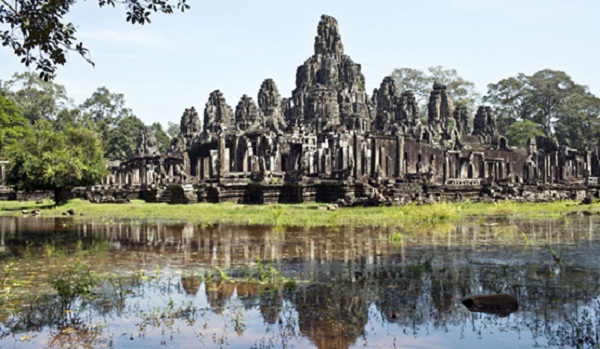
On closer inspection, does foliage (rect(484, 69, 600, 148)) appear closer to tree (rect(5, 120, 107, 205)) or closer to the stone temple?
the stone temple

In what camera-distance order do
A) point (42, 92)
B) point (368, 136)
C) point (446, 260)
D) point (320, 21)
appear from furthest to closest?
point (42, 92), point (320, 21), point (368, 136), point (446, 260)

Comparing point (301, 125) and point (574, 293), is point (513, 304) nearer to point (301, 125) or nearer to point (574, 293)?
point (574, 293)

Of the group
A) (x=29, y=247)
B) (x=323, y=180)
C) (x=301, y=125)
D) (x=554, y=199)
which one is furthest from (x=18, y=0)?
(x=301, y=125)

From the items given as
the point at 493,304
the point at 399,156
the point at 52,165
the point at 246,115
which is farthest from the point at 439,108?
the point at 493,304

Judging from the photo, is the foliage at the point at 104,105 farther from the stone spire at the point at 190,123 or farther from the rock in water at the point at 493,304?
the rock in water at the point at 493,304

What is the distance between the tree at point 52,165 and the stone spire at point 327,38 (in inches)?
1638

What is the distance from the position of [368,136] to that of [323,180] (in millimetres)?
8518

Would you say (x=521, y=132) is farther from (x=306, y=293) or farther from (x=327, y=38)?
(x=306, y=293)

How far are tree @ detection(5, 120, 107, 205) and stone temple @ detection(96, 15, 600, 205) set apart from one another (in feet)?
11.7

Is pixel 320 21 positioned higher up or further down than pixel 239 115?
higher up

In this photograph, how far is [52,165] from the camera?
27.4 m

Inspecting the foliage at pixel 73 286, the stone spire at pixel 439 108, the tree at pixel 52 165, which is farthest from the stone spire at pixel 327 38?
the foliage at pixel 73 286

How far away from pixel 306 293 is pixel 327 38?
212 feet

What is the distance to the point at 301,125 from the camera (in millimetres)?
Answer: 40906
